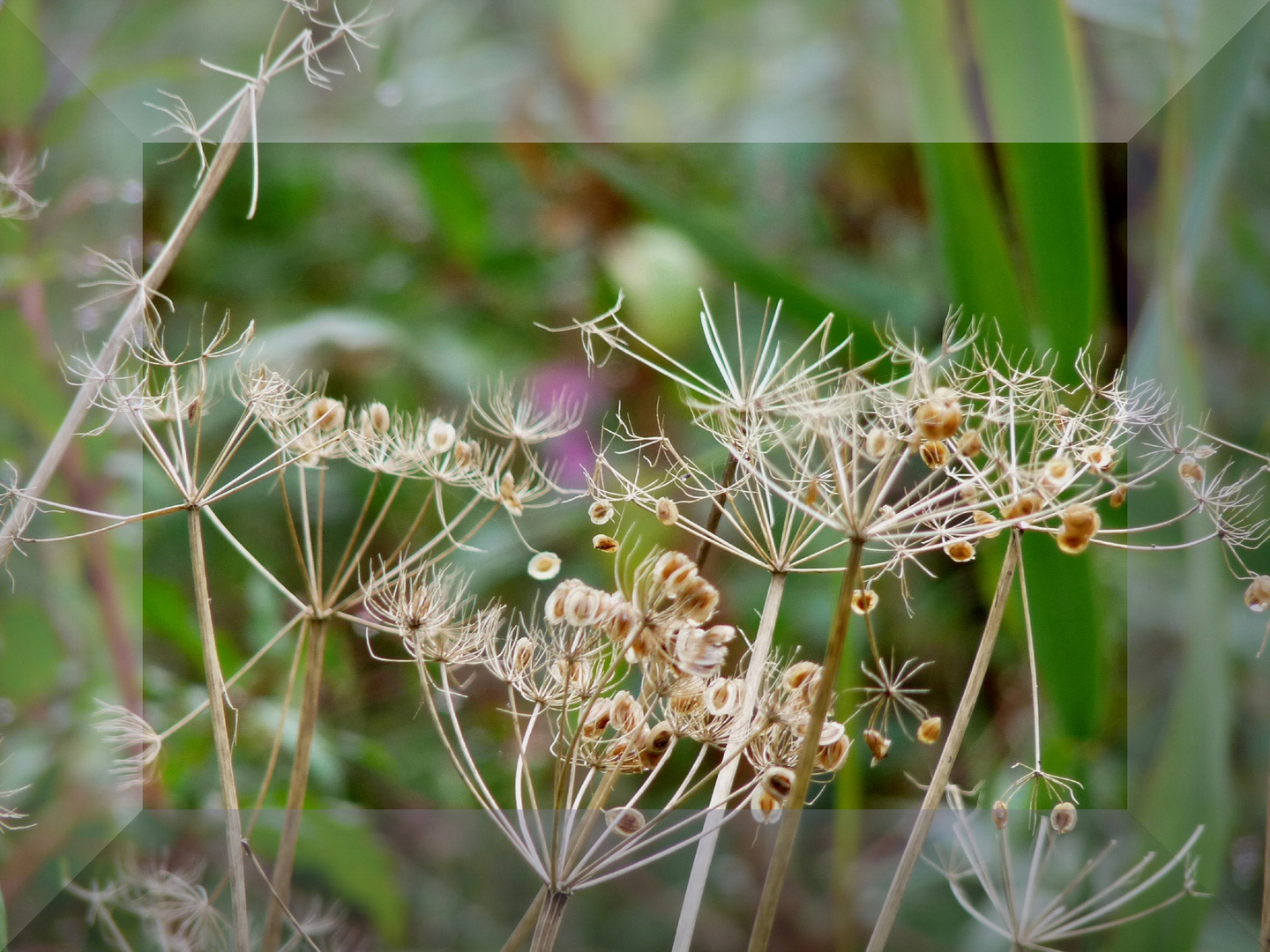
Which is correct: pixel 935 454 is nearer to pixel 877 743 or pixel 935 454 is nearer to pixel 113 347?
pixel 877 743

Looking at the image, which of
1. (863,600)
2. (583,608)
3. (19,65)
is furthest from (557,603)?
(19,65)

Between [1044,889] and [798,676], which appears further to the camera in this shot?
[1044,889]

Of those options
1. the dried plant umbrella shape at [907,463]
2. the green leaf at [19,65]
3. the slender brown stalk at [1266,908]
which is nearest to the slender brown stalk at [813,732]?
the dried plant umbrella shape at [907,463]

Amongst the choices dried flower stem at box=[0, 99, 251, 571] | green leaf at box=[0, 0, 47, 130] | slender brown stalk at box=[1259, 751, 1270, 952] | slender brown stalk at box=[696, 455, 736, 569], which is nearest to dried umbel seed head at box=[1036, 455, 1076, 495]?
slender brown stalk at box=[696, 455, 736, 569]

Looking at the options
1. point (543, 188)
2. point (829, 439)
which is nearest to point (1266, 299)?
point (829, 439)

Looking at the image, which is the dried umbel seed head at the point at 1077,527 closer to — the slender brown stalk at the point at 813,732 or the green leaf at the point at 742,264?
the slender brown stalk at the point at 813,732

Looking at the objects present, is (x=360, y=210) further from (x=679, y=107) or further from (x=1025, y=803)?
(x=1025, y=803)
